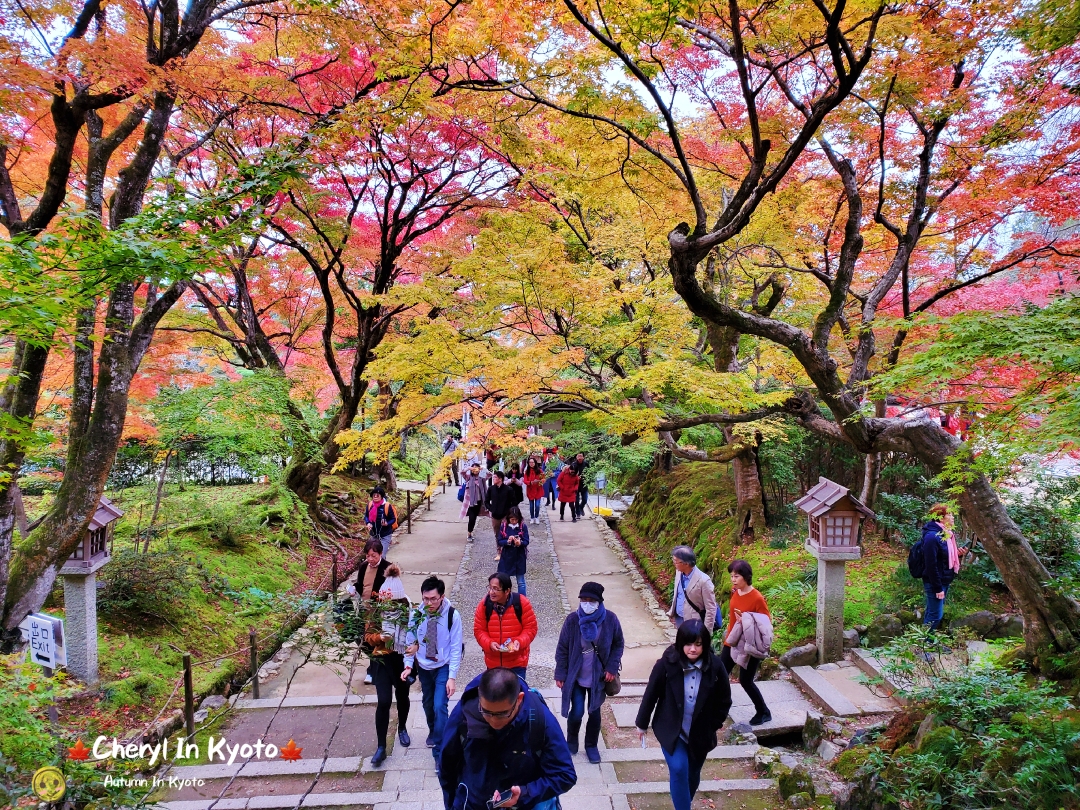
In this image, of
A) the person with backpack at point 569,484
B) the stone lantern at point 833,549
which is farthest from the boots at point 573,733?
the person with backpack at point 569,484

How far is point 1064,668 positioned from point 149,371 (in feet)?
43.3

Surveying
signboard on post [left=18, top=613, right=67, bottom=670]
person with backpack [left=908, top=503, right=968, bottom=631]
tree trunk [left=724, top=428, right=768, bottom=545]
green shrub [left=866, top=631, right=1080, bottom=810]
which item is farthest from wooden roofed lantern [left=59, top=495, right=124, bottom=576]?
tree trunk [left=724, top=428, right=768, bottom=545]

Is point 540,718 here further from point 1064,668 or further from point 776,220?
point 776,220

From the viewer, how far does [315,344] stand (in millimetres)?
15453

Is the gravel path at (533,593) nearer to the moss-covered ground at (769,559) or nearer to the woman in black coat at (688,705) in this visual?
the moss-covered ground at (769,559)

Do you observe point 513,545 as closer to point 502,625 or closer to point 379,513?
point 379,513

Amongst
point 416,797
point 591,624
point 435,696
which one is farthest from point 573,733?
point 416,797

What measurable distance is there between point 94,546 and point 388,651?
12.1 feet

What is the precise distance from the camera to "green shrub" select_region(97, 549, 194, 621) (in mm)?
6863

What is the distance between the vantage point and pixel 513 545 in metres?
8.22

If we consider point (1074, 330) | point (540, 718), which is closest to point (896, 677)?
point (1074, 330)

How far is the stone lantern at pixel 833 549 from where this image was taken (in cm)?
635

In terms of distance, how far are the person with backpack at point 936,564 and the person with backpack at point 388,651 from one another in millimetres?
5367

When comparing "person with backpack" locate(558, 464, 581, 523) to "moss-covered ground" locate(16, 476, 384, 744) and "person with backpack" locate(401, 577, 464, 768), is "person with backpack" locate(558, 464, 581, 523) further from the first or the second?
"person with backpack" locate(401, 577, 464, 768)
